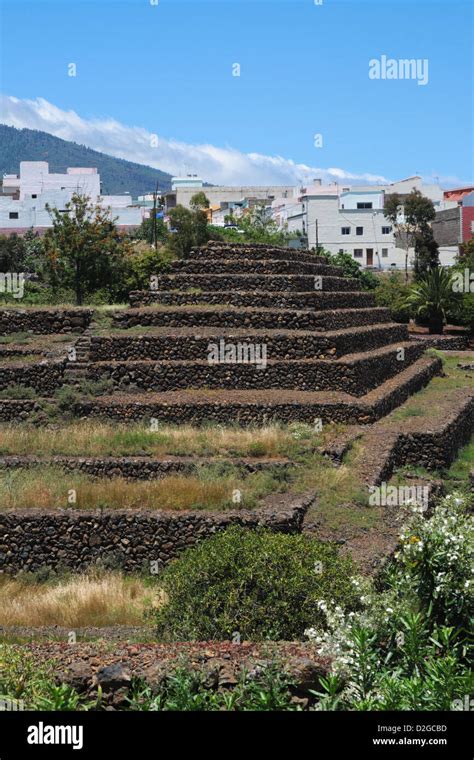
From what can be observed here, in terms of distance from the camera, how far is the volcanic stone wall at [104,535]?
12.0 metres

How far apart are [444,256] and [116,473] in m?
51.2

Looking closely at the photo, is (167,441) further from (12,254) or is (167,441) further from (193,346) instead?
(12,254)

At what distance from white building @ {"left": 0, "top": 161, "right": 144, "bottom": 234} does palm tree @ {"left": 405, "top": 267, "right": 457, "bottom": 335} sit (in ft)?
68.7

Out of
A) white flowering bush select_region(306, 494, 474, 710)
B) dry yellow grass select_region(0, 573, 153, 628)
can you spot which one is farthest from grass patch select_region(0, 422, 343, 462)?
white flowering bush select_region(306, 494, 474, 710)

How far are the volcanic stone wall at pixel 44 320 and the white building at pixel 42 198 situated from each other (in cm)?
3288

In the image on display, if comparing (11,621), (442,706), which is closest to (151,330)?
(11,621)

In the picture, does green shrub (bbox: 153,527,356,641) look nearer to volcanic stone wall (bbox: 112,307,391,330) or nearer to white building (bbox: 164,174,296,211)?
volcanic stone wall (bbox: 112,307,391,330)

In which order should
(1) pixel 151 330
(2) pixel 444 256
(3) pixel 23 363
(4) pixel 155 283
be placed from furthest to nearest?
(2) pixel 444 256 < (4) pixel 155 283 < (1) pixel 151 330 < (3) pixel 23 363

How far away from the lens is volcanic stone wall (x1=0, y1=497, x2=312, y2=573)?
11977mm

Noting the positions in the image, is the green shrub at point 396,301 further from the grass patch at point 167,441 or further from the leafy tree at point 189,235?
the grass patch at point 167,441

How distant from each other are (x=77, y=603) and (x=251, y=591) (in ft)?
7.78

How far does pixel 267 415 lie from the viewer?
17.7 m

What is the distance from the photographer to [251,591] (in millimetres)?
9078
